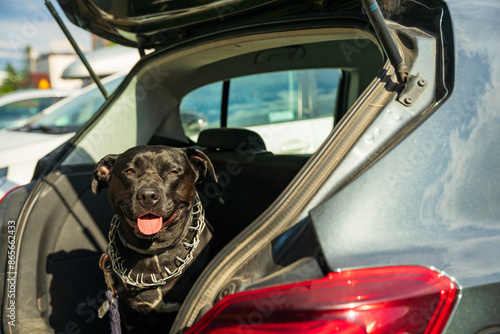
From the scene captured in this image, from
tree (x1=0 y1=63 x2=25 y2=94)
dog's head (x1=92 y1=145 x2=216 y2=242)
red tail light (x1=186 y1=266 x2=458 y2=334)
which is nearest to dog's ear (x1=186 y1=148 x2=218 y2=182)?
dog's head (x1=92 y1=145 x2=216 y2=242)

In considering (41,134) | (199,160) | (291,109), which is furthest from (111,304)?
(291,109)

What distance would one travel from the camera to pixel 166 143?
331cm

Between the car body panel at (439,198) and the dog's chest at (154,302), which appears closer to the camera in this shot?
the car body panel at (439,198)

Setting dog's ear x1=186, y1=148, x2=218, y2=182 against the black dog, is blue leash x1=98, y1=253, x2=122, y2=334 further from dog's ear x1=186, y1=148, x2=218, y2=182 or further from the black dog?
dog's ear x1=186, y1=148, x2=218, y2=182

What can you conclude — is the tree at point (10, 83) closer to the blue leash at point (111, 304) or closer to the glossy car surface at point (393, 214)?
the blue leash at point (111, 304)

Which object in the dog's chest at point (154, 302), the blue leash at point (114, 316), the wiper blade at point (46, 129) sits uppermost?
the blue leash at point (114, 316)

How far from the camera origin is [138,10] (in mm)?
2508

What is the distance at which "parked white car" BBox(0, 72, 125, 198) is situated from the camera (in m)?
4.60

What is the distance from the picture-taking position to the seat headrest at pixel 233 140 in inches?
123

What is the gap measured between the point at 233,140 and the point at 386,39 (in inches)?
71.9

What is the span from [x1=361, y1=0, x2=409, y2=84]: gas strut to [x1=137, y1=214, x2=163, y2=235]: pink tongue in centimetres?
141

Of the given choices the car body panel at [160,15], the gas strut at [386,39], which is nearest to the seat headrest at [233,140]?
the car body panel at [160,15]

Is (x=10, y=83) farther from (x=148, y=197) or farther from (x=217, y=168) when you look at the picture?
(x=148, y=197)

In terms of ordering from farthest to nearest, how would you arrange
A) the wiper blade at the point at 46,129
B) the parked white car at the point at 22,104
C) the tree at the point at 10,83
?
1. the tree at the point at 10,83
2. the parked white car at the point at 22,104
3. the wiper blade at the point at 46,129
